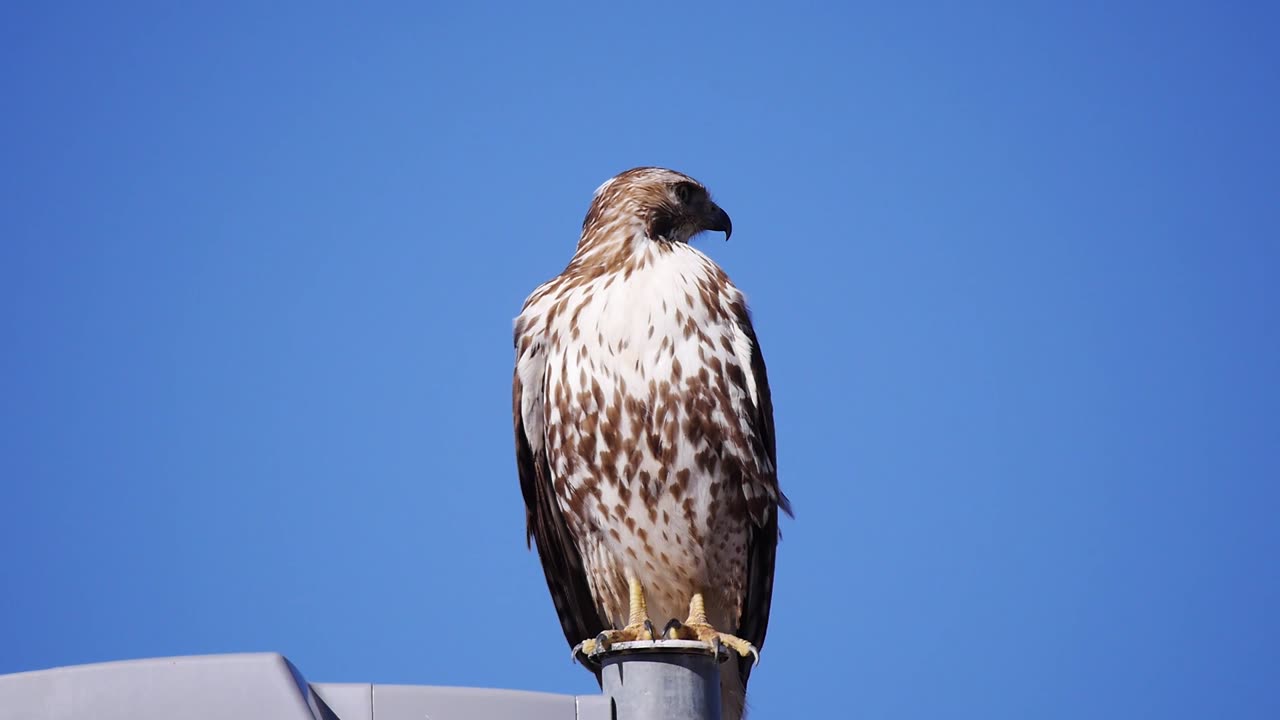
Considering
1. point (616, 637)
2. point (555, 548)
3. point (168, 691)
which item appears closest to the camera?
point (168, 691)

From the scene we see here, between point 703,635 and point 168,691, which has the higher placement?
point 703,635

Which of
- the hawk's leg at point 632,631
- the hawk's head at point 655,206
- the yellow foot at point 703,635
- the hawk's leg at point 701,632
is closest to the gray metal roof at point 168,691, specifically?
the hawk's leg at point 632,631

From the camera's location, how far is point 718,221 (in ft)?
25.7

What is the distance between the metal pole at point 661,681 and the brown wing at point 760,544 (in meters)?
2.03

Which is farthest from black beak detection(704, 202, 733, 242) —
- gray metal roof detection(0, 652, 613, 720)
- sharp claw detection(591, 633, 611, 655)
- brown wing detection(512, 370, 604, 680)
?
gray metal roof detection(0, 652, 613, 720)

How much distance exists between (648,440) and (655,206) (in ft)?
4.25

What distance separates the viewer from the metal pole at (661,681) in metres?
4.82

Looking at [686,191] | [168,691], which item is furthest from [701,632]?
[168,691]

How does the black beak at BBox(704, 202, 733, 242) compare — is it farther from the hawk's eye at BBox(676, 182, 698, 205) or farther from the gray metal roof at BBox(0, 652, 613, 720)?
the gray metal roof at BBox(0, 652, 613, 720)

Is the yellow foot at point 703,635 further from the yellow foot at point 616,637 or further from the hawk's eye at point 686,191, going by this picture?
the hawk's eye at point 686,191

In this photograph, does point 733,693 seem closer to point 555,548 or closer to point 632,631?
point 632,631

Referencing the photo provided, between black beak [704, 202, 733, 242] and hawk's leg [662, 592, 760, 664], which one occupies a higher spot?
black beak [704, 202, 733, 242]

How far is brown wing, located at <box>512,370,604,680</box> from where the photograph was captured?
721 cm

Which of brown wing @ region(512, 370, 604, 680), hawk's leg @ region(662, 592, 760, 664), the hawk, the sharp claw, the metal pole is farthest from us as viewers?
brown wing @ region(512, 370, 604, 680)
